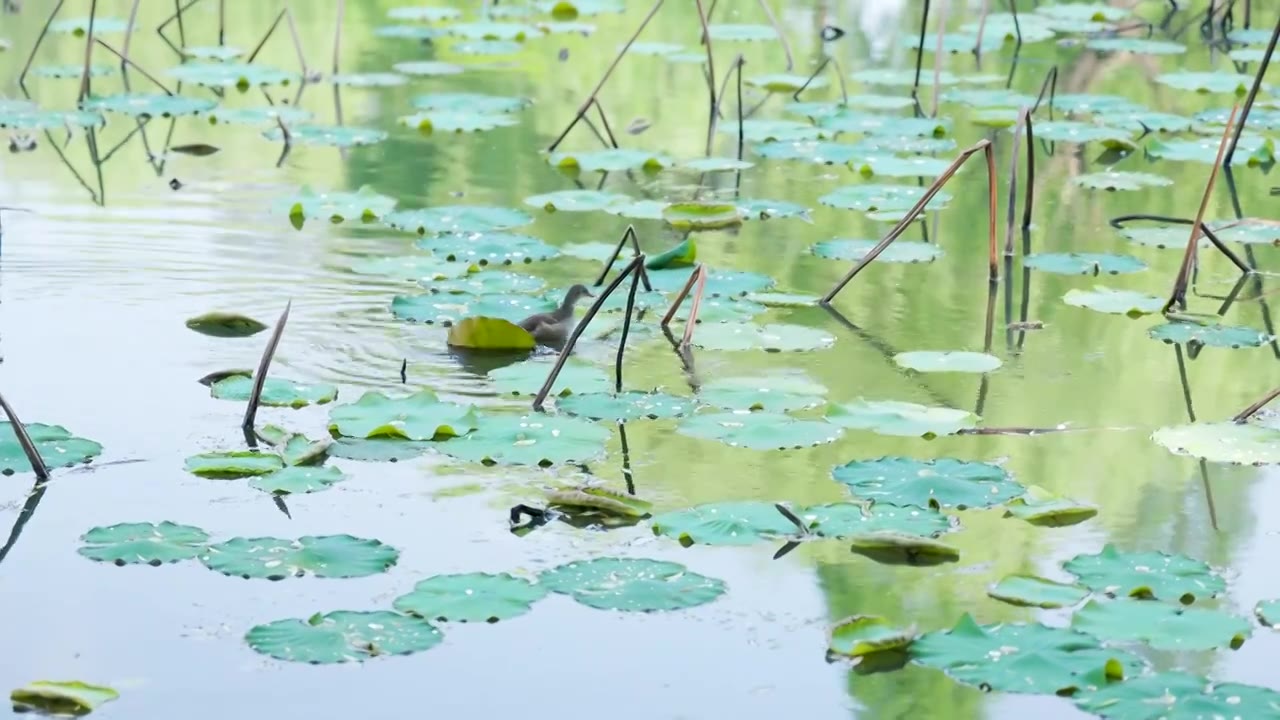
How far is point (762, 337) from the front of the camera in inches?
167

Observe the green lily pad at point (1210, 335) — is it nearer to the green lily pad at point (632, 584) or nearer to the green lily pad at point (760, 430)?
the green lily pad at point (760, 430)

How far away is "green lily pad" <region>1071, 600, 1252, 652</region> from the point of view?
8.50 ft

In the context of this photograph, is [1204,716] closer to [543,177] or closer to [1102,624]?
[1102,624]

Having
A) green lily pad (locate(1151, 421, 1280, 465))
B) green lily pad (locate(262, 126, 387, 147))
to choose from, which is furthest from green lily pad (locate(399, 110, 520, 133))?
green lily pad (locate(1151, 421, 1280, 465))

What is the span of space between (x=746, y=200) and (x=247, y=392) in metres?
2.45

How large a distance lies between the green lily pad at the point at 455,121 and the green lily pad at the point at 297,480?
3825 millimetres

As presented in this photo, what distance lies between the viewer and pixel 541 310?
446 centimetres

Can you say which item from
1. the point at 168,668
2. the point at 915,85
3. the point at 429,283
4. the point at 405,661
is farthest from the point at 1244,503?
the point at 915,85

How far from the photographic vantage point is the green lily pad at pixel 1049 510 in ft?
10.3

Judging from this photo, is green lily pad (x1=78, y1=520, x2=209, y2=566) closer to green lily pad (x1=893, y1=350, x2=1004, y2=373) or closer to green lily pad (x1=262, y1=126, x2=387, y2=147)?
green lily pad (x1=893, y1=350, x2=1004, y2=373)

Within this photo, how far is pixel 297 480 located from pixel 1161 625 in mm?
1479

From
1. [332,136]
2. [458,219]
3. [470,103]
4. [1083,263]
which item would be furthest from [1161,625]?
[470,103]

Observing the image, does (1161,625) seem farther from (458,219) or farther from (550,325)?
(458,219)

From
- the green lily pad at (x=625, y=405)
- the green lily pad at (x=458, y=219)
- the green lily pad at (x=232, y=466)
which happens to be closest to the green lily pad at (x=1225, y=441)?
the green lily pad at (x=625, y=405)
